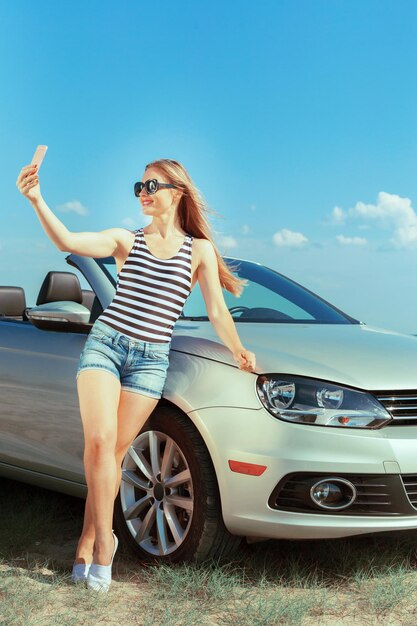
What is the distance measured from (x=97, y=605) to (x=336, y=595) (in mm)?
1034

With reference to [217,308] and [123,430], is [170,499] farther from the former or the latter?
[217,308]

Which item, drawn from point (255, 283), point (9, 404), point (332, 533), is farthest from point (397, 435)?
point (9, 404)

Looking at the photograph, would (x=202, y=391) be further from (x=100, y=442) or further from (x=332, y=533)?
(x=332, y=533)

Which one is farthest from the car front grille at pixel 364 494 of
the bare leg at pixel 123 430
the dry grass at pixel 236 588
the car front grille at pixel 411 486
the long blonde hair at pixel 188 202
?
the long blonde hair at pixel 188 202

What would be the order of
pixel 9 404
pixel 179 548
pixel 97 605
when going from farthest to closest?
1. pixel 9 404
2. pixel 179 548
3. pixel 97 605

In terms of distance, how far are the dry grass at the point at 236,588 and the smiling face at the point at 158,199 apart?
A: 1.61 meters

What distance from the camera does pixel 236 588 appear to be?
12.5 feet

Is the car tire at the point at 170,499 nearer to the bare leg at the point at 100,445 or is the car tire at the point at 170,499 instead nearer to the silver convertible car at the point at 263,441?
the silver convertible car at the point at 263,441

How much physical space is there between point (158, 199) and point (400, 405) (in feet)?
4.64

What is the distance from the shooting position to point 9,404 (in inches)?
197

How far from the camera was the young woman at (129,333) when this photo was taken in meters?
3.71

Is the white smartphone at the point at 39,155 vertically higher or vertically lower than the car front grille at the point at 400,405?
higher

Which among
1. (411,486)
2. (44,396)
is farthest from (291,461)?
(44,396)

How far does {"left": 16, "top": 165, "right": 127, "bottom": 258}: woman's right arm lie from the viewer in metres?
3.47
